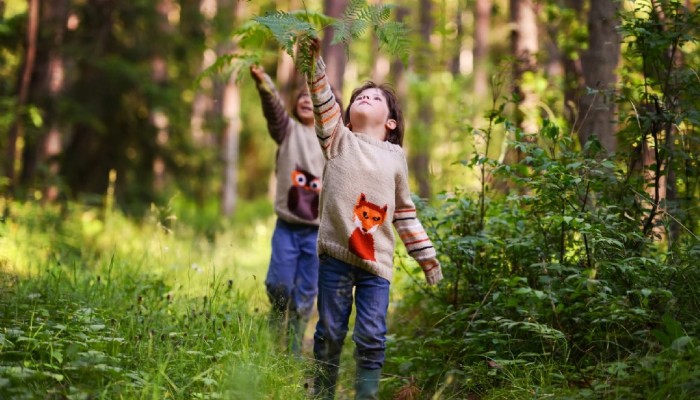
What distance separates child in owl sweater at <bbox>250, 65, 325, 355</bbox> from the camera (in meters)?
5.39

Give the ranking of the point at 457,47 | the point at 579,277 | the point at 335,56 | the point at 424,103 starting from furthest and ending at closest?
the point at 457,47 < the point at 424,103 < the point at 335,56 < the point at 579,277

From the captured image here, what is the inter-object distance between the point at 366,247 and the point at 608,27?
3.16 meters

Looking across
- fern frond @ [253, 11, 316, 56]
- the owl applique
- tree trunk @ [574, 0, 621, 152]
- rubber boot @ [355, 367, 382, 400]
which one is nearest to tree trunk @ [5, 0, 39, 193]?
the owl applique

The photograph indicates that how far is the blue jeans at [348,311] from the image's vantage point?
3857 mm

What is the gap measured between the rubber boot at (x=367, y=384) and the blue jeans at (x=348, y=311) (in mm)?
33

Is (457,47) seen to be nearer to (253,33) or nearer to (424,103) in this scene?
(424,103)

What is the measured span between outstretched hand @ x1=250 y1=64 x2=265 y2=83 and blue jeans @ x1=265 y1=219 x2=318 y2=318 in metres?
1.16

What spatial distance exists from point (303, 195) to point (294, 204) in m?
0.11

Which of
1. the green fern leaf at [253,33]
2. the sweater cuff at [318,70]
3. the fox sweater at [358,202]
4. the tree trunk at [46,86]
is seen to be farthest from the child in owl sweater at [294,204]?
the tree trunk at [46,86]

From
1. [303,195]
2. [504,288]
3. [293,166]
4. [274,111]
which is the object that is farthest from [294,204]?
[504,288]

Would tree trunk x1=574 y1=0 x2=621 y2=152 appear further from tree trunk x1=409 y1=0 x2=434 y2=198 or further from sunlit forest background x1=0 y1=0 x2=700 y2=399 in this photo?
tree trunk x1=409 y1=0 x2=434 y2=198

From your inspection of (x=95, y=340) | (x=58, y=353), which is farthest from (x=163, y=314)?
(x=58, y=353)

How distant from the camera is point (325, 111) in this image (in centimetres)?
371

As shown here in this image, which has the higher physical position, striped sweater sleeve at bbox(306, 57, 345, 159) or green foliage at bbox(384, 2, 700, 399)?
striped sweater sleeve at bbox(306, 57, 345, 159)
